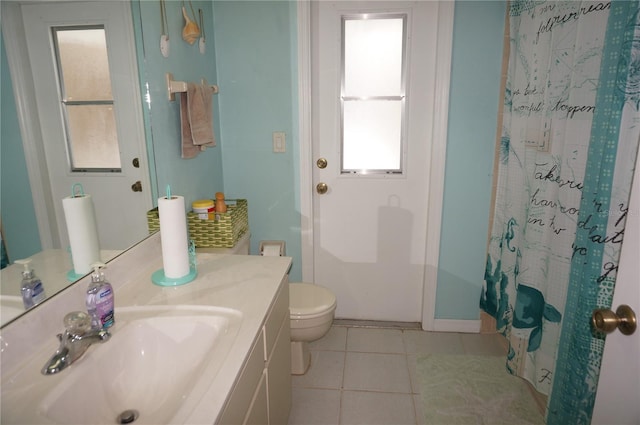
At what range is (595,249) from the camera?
1.13 meters

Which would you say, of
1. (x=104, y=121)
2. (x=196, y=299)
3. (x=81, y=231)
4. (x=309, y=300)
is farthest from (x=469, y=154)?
(x=81, y=231)

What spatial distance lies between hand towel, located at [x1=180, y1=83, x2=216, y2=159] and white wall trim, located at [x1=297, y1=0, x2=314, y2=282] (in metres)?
0.56

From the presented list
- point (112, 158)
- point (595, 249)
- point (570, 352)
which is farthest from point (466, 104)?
point (112, 158)

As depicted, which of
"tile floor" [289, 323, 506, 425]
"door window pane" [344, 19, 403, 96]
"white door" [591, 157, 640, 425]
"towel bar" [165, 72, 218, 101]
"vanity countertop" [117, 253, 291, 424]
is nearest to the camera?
"white door" [591, 157, 640, 425]

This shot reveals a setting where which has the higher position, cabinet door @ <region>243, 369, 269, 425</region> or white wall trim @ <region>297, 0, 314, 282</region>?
white wall trim @ <region>297, 0, 314, 282</region>

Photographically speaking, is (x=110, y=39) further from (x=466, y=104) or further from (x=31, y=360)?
(x=466, y=104)

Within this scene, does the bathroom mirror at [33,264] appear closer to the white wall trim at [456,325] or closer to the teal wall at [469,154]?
A: the teal wall at [469,154]

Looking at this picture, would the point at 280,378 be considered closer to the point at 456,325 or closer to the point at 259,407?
the point at 259,407

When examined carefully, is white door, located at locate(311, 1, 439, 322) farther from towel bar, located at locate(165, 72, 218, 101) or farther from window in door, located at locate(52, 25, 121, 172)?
window in door, located at locate(52, 25, 121, 172)

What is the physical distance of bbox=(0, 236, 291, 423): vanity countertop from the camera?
89cm

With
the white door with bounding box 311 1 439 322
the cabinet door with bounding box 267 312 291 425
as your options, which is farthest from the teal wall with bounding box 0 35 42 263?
the white door with bounding box 311 1 439 322

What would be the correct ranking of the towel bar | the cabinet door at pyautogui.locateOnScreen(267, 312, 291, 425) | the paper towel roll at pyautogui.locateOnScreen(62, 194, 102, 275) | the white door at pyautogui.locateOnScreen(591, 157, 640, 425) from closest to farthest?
the white door at pyautogui.locateOnScreen(591, 157, 640, 425), the paper towel roll at pyautogui.locateOnScreen(62, 194, 102, 275), the cabinet door at pyautogui.locateOnScreen(267, 312, 291, 425), the towel bar

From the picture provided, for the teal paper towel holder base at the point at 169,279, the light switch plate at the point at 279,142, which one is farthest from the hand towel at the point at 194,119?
the teal paper towel holder base at the point at 169,279

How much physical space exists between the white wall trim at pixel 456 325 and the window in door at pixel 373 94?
101cm
